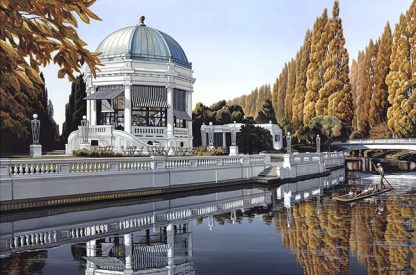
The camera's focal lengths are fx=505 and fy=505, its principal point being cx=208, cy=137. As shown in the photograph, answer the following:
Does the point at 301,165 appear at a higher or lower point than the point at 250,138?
lower

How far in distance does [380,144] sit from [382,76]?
1521 cm

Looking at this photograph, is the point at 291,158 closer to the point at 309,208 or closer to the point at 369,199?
the point at 369,199

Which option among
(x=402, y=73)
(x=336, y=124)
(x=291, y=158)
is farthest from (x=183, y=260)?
(x=402, y=73)

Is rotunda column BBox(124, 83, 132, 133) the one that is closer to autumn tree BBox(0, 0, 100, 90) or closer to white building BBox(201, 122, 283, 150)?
white building BBox(201, 122, 283, 150)

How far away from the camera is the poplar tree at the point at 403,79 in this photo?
71.1m

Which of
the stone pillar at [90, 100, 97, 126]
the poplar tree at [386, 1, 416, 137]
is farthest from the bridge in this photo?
the stone pillar at [90, 100, 97, 126]

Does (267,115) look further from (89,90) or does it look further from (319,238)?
(319,238)

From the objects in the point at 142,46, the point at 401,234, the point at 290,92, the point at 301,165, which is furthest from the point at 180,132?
the point at 290,92

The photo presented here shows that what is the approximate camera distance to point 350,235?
48.6ft

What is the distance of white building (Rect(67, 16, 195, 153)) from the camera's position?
45.4m

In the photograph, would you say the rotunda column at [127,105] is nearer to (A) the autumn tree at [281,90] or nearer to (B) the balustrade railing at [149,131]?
(B) the balustrade railing at [149,131]

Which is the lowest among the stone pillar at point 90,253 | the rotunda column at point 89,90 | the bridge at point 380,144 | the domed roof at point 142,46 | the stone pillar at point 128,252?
the stone pillar at point 128,252

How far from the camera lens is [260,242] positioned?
1412 cm

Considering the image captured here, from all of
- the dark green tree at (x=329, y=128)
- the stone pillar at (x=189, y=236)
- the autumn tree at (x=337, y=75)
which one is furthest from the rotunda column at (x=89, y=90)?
the autumn tree at (x=337, y=75)
